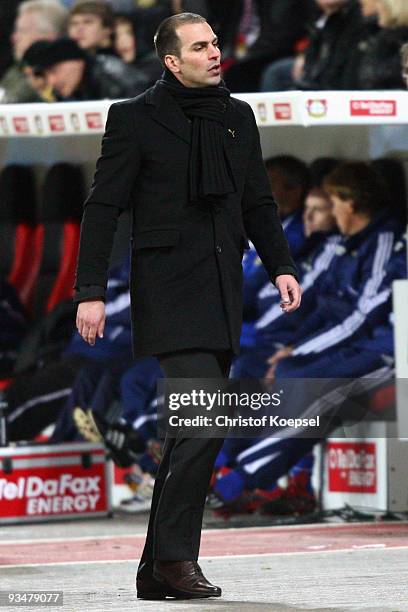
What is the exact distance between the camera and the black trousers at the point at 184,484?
5.28m

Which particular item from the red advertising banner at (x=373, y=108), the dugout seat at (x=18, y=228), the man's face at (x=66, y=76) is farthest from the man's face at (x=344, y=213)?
the dugout seat at (x=18, y=228)

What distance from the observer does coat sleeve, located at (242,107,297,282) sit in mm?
5535

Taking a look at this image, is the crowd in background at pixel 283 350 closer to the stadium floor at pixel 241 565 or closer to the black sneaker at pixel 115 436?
the black sneaker at pixel 115 436

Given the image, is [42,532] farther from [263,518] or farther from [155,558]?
[155,558]

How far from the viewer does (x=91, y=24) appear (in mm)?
12438

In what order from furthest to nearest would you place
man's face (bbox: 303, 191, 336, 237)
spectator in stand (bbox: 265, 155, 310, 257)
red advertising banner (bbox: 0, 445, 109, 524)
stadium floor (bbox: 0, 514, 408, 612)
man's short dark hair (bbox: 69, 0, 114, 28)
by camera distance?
man's short dark hair (bbox: 69, 0, 114, 28) → spectator in stand (bbox: 265, 155, 310, 257) → man's face (bbox: 303, 191, 336, 237) → red advertising banner (bbox: 0, 445, 109, 524) → stadium floor (bbox: 0, 514, 408, 612)

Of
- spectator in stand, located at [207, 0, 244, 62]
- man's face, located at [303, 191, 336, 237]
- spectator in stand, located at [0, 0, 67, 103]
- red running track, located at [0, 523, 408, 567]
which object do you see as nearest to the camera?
red running track, located at [0, 523, 408, 567]

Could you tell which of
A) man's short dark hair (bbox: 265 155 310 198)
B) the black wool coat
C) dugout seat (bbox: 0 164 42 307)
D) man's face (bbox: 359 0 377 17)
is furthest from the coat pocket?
dugout seat (bbox: 0 164 42 307)

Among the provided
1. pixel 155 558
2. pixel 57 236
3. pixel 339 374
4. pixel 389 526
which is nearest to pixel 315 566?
pixel 155 558

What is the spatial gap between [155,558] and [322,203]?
166 inches

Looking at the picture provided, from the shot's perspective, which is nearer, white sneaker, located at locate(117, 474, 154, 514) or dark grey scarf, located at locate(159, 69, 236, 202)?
dark grey scarf, located at locate(159, 69, 236, 202)

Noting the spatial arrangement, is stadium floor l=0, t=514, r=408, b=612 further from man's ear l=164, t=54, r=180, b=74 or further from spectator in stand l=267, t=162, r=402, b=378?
man's ear l=164, t=54, r=180, b=74

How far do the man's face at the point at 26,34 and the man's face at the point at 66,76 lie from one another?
4.73 feet

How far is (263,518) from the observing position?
859cm
